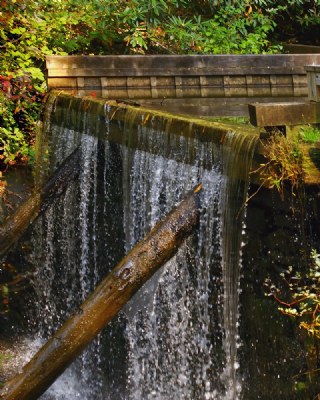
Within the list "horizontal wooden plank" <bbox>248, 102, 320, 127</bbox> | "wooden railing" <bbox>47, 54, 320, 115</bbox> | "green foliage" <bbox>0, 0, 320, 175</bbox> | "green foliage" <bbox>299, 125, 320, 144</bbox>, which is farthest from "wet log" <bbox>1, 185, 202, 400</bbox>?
"green foliage" <bbox>0, 0, 320, 175</bbox>

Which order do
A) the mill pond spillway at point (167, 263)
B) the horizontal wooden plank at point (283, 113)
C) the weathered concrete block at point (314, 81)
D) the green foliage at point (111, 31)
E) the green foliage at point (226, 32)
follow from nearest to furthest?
the horizontal wooden plank at point (283, 113) → the weathered concrete block at point (314, 81) → the mill pond spillway at point (167, 263) → the green foliage at point (111, 31) → the green foliage at point (226, 32)

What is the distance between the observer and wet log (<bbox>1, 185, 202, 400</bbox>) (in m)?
5.94

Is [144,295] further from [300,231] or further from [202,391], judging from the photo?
[300,231]

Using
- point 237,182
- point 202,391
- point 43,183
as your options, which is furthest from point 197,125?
point 43,183

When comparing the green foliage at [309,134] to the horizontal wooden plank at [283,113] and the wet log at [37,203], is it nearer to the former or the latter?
the horizontal wooden plank at [283,113]

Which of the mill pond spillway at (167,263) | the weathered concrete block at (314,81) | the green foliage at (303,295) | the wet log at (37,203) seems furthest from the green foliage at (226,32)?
the green foliage at (303,295)

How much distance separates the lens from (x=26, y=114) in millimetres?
10023

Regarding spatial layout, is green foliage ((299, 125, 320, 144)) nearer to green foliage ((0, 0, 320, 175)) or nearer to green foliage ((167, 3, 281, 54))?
green foliage ((0, 0, 320, 175))

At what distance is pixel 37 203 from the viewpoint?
29.3 feet

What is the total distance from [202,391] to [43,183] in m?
3.09

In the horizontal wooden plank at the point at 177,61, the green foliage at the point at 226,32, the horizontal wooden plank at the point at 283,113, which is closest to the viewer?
the horizontal wooden plank at the point at 283,113

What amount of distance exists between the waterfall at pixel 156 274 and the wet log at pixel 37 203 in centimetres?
12

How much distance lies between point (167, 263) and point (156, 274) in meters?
0.20

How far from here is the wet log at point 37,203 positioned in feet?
29.0
